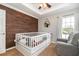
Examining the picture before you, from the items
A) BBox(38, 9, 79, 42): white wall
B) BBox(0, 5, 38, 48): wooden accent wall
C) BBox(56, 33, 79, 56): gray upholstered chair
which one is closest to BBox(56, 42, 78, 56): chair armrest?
BBox(56, 33, 79, 56): gray upholstered chair

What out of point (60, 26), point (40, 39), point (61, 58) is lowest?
point (61, 58)

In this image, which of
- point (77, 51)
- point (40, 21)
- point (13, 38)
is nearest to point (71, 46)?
point (77, 51)

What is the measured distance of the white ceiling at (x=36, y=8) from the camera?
1362mm

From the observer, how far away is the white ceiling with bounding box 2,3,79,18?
1.36 metres

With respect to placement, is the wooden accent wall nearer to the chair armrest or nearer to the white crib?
the white crib

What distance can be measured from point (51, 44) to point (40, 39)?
0.23 m

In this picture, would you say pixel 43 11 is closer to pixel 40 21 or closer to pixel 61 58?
pixel 40 21

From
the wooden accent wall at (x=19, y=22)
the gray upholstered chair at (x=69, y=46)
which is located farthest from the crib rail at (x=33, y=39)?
the gray upholstered chair at (x=69, y=46)

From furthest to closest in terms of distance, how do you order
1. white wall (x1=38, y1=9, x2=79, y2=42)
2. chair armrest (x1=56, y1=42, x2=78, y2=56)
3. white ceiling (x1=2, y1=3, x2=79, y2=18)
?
chair armrest (x1=56, y1=42, x2=78, y2=56) → white wall (x1=38, y1=9, x2=79, y2=42) → white ceiling (x1=2, y1=3, x2=79, y2=18)

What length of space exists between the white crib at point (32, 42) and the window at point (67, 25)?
0.27 m

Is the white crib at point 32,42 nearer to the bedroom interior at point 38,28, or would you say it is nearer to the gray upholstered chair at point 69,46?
the bedroom interior at point 38,28

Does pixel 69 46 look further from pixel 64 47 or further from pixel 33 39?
pixel 33 39

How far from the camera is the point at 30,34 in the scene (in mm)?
1606

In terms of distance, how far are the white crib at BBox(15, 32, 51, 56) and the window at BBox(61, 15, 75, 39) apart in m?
0.27
